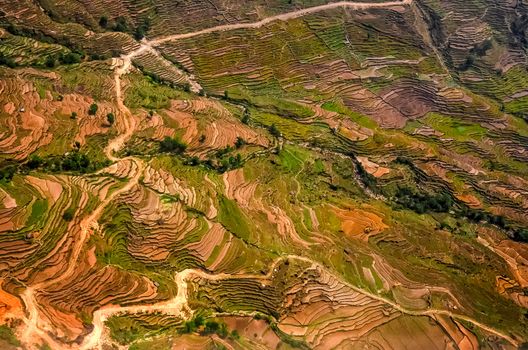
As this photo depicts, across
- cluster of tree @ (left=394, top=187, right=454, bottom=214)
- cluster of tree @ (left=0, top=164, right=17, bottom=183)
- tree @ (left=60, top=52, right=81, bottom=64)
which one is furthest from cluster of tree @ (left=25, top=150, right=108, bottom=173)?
cluster of tree @ (left=394, top=187, right=454, bottom=214)

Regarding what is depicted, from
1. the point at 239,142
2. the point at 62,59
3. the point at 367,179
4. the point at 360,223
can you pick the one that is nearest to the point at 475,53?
the point at 367,179

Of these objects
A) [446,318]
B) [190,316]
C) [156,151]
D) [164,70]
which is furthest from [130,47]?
[446,318]

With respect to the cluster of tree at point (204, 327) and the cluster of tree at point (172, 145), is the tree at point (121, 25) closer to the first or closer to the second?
the cluster of tree at point (172, 145)

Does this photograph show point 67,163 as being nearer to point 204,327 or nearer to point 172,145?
point 172,145

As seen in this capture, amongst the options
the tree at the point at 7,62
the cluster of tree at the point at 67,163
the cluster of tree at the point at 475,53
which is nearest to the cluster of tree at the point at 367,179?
the cluster of tree at the point at 475,53

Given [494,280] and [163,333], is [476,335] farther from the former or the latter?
[163,333]

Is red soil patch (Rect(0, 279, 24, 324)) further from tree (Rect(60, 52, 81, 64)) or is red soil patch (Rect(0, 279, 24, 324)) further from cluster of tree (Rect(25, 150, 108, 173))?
tree (Rect(60, 52, 81, 64))

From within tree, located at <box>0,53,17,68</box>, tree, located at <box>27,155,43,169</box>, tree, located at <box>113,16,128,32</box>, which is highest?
tree, located at <box>113,16,128,32</box>
